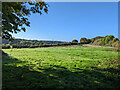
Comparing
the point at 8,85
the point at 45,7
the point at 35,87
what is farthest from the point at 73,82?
the point at 45,7

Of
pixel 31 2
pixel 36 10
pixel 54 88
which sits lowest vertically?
pixel 54 88

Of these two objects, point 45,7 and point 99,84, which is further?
point 45,7

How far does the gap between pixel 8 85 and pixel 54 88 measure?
114 inches

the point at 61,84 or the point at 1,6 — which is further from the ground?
the point at 1,6

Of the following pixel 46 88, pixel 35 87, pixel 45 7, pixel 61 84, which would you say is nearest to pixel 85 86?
pixel 61 84

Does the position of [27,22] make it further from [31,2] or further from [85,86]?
[85,86]

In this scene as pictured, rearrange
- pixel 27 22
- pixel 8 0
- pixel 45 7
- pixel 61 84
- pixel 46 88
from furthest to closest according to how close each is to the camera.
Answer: pixel 27 22
pixel 45 7
pixel 8 0
pixel 61 84
pixel 46 88

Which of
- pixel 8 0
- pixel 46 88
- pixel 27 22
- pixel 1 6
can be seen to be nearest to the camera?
pixel 46 88

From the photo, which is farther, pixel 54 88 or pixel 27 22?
pixel 27 22

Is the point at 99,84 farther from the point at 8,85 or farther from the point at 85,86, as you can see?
the point at 8,85

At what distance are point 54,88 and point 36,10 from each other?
8277 millimetres

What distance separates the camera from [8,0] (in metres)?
8.24

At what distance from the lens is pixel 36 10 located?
10.5 m

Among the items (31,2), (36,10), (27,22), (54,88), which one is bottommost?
(54,88)
